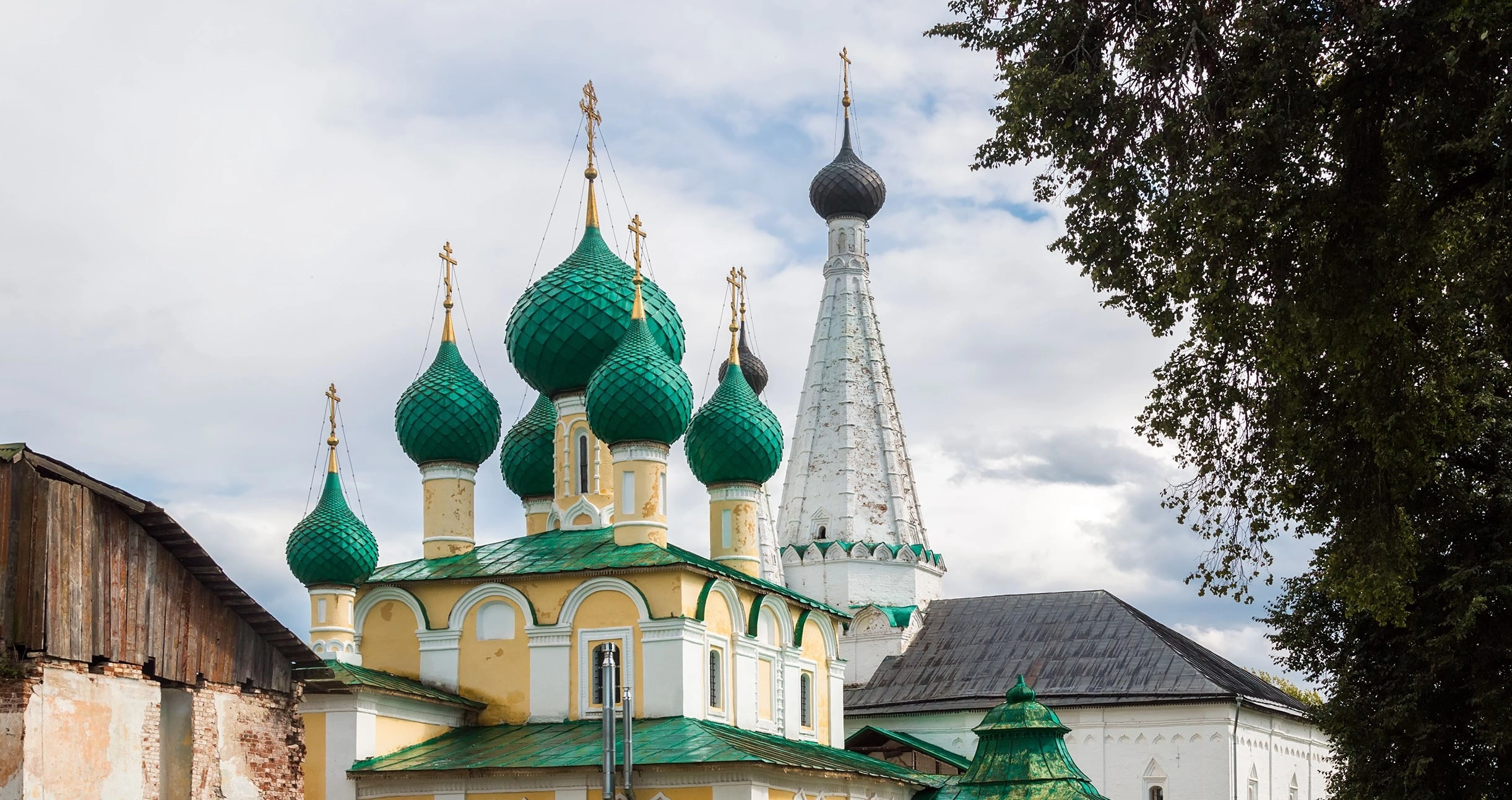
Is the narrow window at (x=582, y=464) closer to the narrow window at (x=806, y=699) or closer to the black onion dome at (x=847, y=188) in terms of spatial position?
the narrow window at (x=806, y=699)

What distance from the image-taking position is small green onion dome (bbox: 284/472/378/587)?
66.5 feet

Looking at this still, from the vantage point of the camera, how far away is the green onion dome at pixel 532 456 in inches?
890

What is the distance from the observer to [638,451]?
63.7 ft

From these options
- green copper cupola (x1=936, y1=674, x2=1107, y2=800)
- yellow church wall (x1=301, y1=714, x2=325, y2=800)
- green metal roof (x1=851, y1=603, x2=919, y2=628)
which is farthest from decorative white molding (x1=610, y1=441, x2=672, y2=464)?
green metal roof (x1=851, y1=603, x2=919, y2=628)

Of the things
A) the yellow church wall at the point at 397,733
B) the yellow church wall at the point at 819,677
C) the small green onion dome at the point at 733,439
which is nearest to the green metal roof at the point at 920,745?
the yellow church wall at the point at 819,677

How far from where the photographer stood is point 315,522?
806 inches

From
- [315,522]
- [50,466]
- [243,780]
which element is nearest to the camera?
[50,466]

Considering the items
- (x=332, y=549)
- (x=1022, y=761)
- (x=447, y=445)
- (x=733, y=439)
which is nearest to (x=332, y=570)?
(x=332, y=549)

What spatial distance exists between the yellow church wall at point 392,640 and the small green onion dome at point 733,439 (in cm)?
398

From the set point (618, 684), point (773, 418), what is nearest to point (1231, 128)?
point (618, 684)

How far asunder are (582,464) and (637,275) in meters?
2.57

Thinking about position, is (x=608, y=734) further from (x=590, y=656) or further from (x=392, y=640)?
(x=392, y=640)

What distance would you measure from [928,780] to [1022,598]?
9.34 meters

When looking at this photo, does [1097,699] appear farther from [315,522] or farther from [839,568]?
[315,522]
